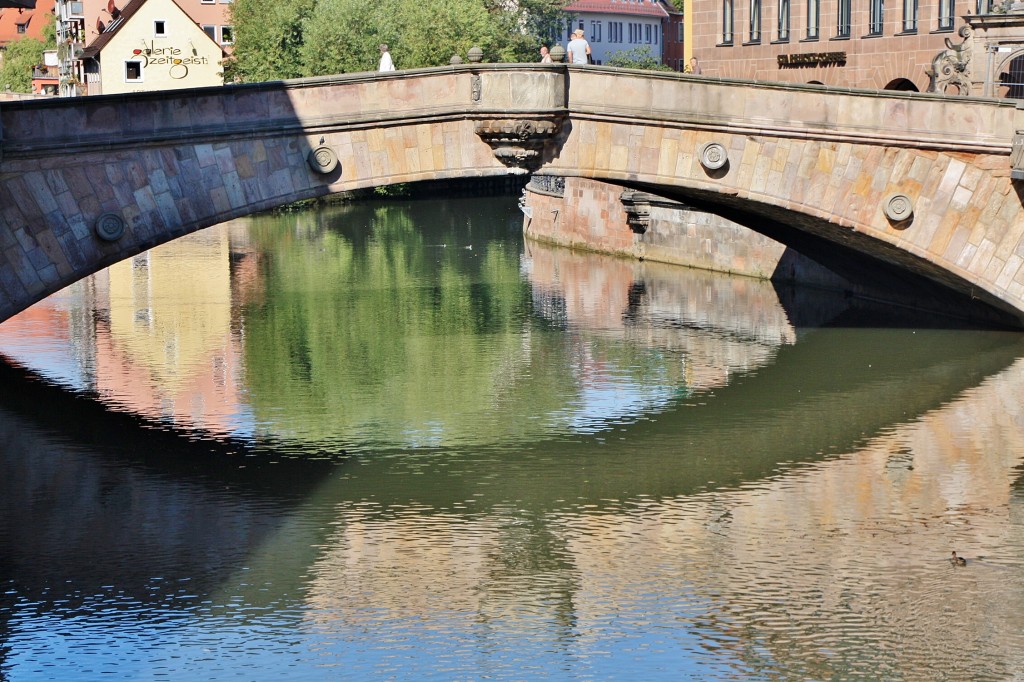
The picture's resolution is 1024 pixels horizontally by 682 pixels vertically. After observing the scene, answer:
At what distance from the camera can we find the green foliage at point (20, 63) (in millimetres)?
110125

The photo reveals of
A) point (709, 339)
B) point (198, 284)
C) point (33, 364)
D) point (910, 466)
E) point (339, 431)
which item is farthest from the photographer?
point (198, 284)

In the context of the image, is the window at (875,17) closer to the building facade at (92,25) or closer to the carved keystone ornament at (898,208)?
the carved keystone ornament at (898,208)

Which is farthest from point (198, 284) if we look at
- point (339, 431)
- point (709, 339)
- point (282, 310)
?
point (339, 431)

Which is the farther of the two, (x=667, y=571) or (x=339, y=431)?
(x=339, y=431)

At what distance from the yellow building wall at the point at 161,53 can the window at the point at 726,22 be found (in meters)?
39.2

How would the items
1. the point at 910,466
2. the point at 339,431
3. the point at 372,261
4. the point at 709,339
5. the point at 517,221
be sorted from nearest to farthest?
the point at 910,466 < the point at 339,431 < the point at 709,339 < the point at 372,261 < the point at 517,221

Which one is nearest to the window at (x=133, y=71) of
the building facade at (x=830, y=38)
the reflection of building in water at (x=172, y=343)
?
the reflection of building in water at (x=172, y=343)

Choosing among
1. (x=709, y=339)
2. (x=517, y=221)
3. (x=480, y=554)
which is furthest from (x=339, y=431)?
(x=517, y=221)

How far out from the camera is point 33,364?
23.5 m

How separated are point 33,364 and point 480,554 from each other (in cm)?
1105

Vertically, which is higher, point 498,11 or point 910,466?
point 498,11

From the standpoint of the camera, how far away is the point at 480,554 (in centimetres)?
1456

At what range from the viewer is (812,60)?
117ft

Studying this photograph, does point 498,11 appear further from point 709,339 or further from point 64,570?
point 64,570
